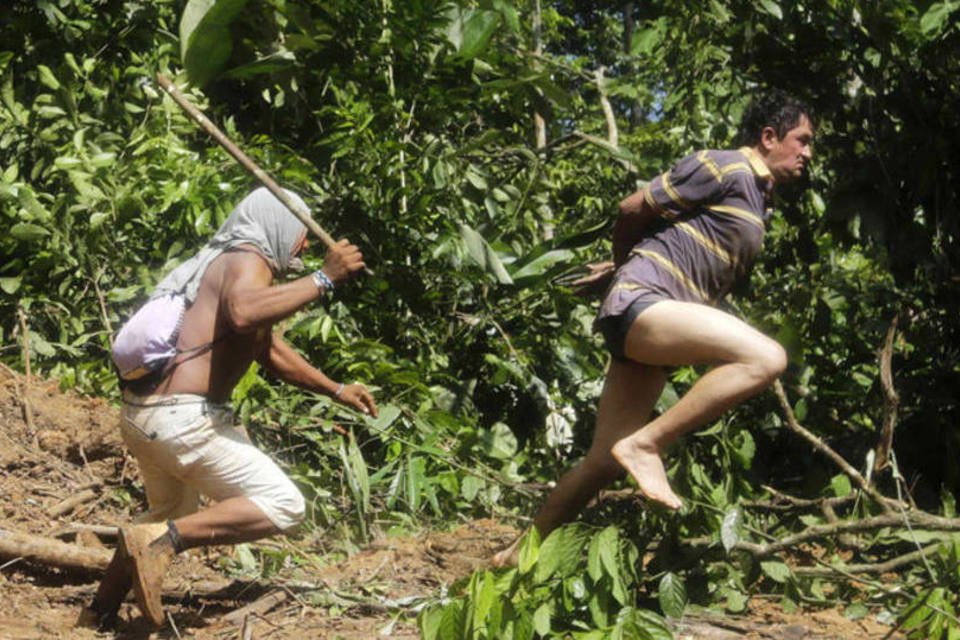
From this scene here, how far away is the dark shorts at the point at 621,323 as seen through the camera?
421 cm

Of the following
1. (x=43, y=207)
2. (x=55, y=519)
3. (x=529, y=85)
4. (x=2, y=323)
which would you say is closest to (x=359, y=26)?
(x=529, y=85)

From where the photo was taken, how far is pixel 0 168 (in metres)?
7.33

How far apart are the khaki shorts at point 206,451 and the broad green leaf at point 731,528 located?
4.47 ft

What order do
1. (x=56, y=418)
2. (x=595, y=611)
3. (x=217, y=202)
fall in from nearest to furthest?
(x=595, y=611) < (x=56, y=418) < (x=217, y=202)

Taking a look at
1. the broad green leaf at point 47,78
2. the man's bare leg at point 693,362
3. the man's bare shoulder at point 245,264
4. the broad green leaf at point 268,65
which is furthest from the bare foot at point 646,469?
the broad green leaf at point 47,78

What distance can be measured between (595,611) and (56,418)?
3.17 meters

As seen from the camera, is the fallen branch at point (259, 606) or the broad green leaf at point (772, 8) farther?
the broad green leaf at point (772, 8)

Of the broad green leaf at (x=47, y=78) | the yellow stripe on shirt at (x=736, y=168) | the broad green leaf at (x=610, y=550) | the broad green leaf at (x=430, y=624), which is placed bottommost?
the broad green leaf at (x=430, y=624)

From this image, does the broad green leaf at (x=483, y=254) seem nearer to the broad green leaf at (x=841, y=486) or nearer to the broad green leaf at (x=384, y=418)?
the broad green leaf at (x=384, y=418)

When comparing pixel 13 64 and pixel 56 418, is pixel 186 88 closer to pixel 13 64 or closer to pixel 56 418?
pixel 13 64

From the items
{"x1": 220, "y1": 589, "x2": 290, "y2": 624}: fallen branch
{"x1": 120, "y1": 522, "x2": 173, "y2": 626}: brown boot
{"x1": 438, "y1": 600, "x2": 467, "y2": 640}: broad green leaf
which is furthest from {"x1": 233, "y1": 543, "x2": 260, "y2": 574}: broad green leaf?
{"x1": 438, "y1": 600, "x2": 467, "y2": 640}: broad green leaf

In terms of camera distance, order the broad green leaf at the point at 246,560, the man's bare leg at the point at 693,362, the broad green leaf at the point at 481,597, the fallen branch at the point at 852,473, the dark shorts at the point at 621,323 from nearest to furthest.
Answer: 1. the broad green leaf at the point at 481,597
2. the man's bare leg at the point at 693,362
3. the dark shorts at the point at 621,323
4. the fallen branch at the point at 852,473
5. the broad green leaf at the point at 246,560

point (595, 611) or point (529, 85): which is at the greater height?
point (529, 85)

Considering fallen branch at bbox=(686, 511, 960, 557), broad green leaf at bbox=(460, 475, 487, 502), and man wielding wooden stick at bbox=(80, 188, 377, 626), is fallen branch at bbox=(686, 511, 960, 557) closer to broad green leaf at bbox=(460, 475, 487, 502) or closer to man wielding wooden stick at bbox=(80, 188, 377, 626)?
broad green leaf at bbox=(460, 475, 487, 502)
